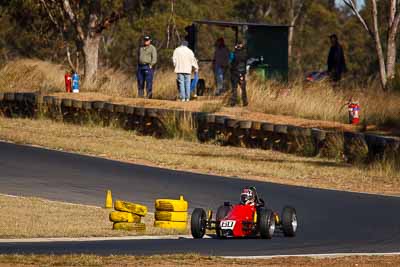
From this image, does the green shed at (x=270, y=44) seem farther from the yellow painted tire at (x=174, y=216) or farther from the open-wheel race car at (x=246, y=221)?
the open-wheel race car at (x=246, y=221)

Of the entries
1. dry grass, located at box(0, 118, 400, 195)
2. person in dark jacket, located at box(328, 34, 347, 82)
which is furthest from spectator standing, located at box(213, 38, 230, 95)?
dry grass, located at box(0, 118, 400, 195)

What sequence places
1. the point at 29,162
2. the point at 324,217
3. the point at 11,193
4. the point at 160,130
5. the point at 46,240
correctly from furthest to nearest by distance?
the point at 160,130, the point at 29,162, the point at 11,193, the point at 324,217, the point at 46,240

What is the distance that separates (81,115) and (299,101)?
5.98m

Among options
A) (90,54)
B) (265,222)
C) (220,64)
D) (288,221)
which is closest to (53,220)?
(265,222)

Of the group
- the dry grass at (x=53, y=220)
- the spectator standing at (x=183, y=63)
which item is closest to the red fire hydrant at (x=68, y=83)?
the spectator standing at (x=183, y=63)

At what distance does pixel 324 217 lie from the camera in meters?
16.9

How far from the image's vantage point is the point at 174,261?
11508mm

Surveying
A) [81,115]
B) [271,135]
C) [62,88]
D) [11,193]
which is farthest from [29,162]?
[62,88]

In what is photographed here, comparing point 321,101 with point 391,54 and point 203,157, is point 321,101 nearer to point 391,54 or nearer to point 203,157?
point 391,54

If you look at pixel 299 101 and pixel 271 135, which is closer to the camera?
pixel 271 135

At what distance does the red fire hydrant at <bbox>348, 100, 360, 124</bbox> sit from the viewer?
27719 mm

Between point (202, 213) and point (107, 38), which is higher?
point (107, 38)

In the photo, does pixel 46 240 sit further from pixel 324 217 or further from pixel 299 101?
pixel 299 101

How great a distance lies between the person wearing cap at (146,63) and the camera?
32.8m
